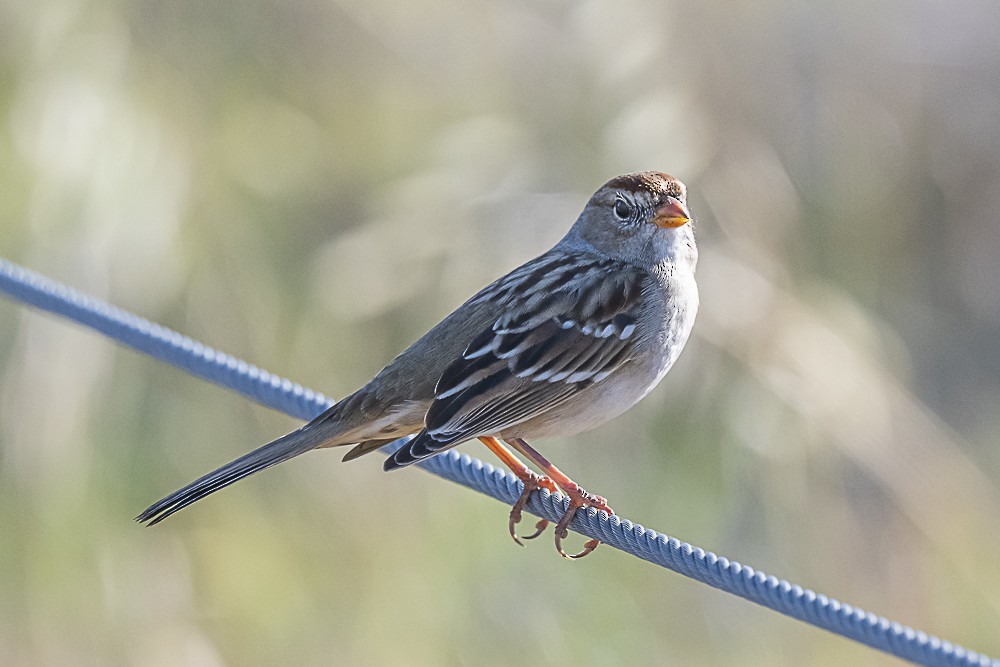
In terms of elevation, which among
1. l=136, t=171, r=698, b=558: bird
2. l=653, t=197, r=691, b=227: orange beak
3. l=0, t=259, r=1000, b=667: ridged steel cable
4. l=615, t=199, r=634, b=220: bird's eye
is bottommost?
l=0, t=259, r=1000, b=667: ridged steel cable

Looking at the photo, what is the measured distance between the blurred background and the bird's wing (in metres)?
1.45

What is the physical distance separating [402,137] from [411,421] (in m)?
2.35

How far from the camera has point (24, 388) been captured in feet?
16.2

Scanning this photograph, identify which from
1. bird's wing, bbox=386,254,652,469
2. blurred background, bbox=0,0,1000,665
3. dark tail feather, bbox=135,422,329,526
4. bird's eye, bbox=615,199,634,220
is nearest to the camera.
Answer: dark tail feather, bbox=135,422,329,526

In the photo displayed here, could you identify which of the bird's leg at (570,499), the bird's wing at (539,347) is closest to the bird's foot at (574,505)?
the bird's leg at (570,499)

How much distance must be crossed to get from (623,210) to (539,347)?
2.04 ft

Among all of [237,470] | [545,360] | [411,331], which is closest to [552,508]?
[545,360]

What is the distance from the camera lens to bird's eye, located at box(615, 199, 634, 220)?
13.2 ft

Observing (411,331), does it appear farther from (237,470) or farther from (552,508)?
(237,470)

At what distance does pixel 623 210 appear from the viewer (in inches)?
159

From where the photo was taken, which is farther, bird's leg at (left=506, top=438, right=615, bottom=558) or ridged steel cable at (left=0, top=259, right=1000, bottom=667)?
bird's leg at (left=506, top=438, right=615, bottom=558)

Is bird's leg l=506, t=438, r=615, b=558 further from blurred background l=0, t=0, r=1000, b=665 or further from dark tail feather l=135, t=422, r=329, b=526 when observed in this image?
blurred background l=0, t=0, r=1000, b=665

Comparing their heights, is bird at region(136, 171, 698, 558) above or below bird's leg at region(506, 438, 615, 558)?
above

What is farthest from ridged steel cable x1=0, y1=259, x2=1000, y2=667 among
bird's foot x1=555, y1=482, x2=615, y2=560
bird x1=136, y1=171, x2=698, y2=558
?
bird x1=136, y1=171, x2=698, y2=558
